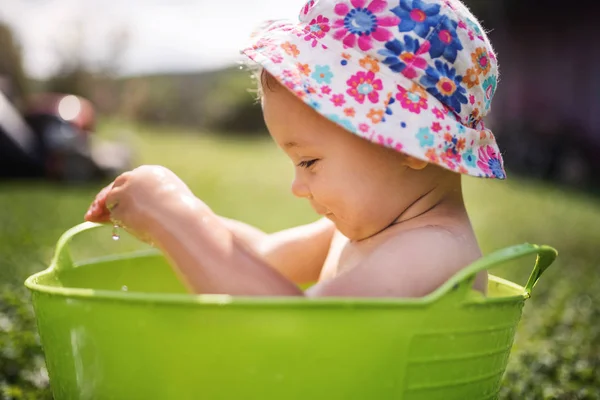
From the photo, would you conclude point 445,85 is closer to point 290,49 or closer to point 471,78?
point 471,78

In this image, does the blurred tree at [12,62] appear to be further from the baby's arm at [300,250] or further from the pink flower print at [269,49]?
the pink flower print at [269,49]

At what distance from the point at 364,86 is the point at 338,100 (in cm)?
5

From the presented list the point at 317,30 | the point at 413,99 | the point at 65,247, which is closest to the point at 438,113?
the point at 413,99

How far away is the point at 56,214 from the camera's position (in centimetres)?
403

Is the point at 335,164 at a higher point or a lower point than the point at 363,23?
lower

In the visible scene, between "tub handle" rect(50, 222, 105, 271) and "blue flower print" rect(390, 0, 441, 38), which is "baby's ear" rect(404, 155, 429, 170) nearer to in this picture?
"blue flower print" rect(390, 0, 441, 38)

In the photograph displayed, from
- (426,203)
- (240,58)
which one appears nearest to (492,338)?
(426,203)

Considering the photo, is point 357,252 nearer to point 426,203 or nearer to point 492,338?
point 426,203

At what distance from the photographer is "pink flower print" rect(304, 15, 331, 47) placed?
136 centimetres

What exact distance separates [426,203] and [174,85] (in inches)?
408

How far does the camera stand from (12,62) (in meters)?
7.35

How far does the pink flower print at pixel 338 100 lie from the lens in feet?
4.17

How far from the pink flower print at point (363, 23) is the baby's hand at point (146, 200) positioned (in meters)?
0.39

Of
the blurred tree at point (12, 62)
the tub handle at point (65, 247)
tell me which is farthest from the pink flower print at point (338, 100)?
the blurred tree at point (12, 62)
